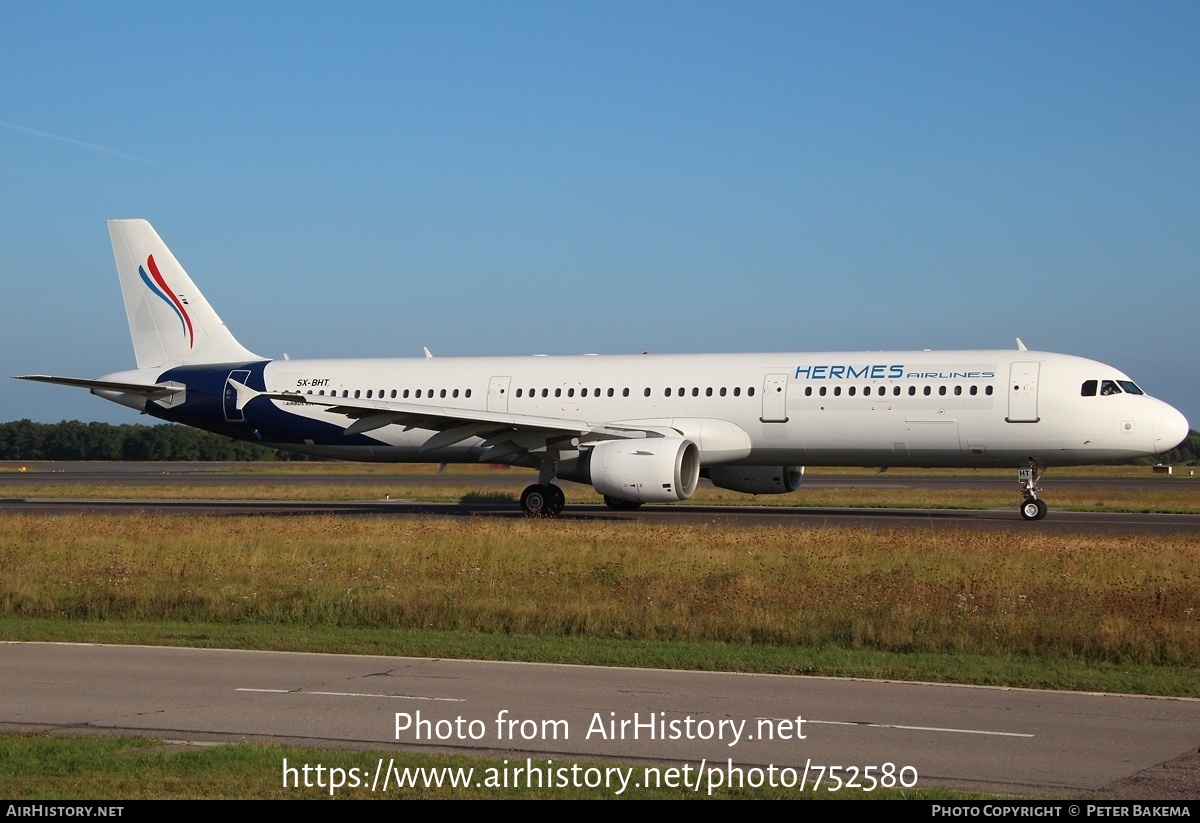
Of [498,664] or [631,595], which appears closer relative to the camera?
[498,664]

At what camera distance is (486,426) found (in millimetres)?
31656

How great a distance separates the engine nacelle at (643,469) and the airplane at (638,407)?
43 millimetres

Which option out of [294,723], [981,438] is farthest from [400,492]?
[294,723]

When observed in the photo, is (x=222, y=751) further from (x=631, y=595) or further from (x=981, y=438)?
(x=981, y=438)

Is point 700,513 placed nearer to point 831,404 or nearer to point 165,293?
point 831,404

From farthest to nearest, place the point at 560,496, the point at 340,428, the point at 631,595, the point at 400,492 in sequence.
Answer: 1. the point at 400,492
2. the point at 340,428
3. the point at 560,496
4. the point at 631,595

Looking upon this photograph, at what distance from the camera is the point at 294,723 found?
9844 mm

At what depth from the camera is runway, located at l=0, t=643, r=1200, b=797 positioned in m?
8.75

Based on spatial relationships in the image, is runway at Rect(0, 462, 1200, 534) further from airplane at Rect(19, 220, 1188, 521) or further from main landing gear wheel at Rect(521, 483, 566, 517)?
airplane at Rect(19, 220, 1188, 521)

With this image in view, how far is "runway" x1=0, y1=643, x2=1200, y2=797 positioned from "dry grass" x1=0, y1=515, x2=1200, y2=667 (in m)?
2.95

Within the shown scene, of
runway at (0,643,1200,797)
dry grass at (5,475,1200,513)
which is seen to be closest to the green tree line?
dry grass at (5,475,1200,513)

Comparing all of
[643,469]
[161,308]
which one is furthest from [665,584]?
[161,308]

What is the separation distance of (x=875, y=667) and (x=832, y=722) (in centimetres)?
290
